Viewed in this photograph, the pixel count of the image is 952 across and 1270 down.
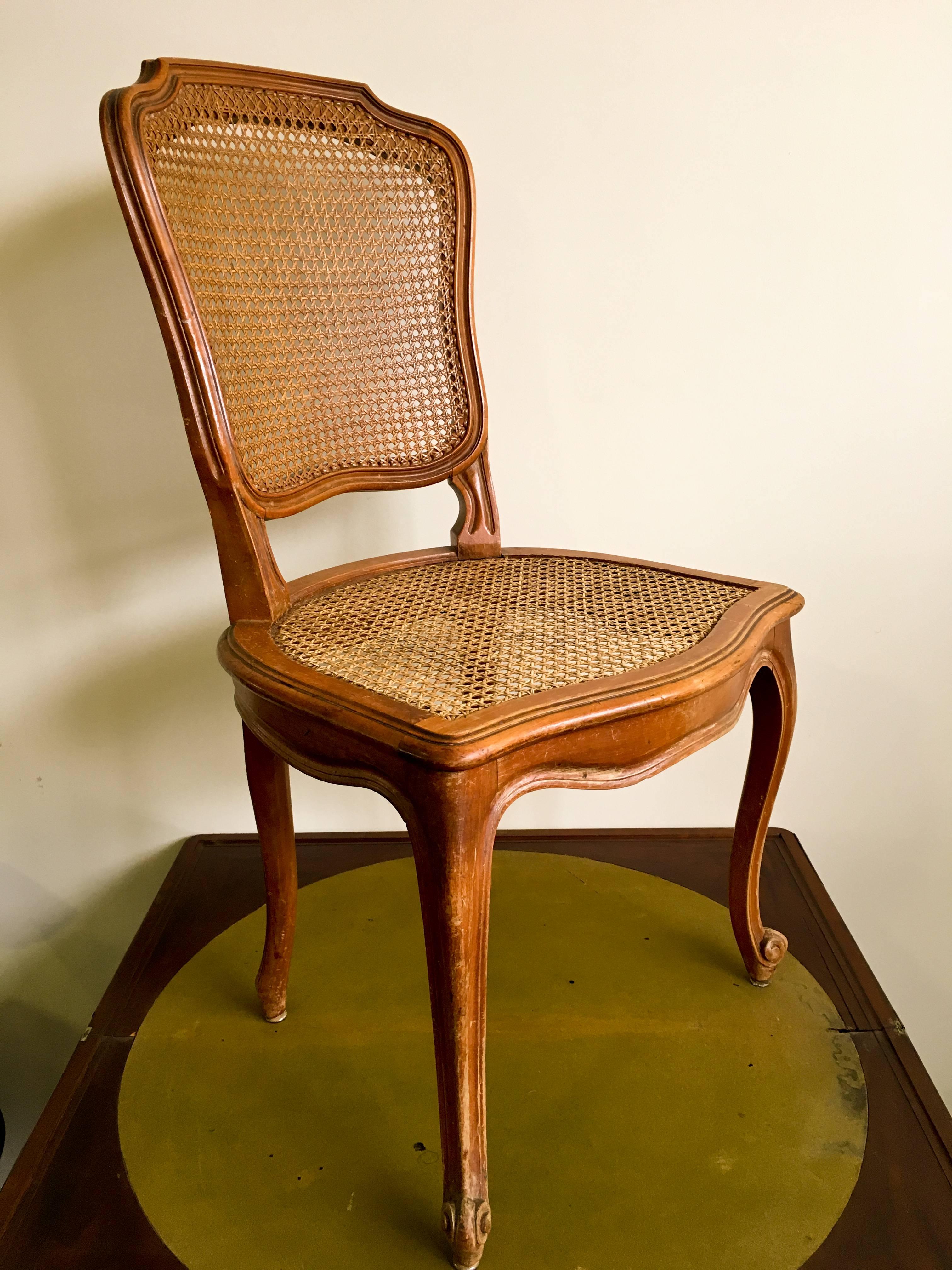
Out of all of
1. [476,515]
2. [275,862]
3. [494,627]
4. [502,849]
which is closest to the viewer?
[494,627]

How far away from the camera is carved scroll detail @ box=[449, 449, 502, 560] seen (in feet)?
3.56

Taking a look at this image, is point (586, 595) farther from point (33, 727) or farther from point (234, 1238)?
point (33, 727)

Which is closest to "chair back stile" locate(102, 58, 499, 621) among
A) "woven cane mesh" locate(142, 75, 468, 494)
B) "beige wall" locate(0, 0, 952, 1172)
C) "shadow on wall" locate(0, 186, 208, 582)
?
"woven cane mesh" locate(142, 75, 468, 494)

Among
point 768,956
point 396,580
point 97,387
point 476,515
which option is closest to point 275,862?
point 396,580

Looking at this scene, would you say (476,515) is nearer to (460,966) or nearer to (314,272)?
(314,272)

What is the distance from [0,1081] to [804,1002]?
1.31 meters

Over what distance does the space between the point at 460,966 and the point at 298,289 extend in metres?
0.74

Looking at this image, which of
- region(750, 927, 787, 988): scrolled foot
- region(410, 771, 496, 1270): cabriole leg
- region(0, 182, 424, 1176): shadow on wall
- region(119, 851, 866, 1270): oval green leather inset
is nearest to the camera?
region(410, 771, 496, 1270): cabriole leg

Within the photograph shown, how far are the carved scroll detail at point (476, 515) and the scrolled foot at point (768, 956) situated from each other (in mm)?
576

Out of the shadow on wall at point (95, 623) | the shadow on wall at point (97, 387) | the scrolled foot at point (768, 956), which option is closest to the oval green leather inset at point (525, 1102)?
the scrolled foot at point (768, 956)

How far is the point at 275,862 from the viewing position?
3.21ft

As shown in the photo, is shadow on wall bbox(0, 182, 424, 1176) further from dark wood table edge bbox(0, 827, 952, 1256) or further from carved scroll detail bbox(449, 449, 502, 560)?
carved scroll detail bbox(449, 449, 502, 560)

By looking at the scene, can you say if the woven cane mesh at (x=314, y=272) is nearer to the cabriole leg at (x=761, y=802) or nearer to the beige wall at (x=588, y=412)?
Answer: the beige wall at (x=588, y=412)

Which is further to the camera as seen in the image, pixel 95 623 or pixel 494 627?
pixel 95 623
